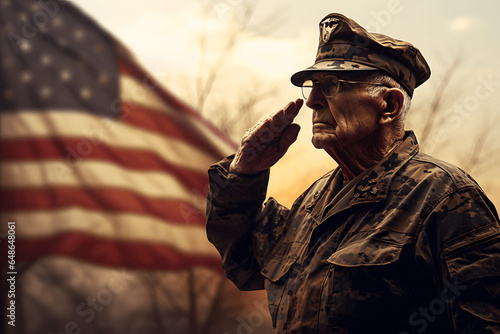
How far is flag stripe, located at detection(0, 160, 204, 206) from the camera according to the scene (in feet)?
8.82

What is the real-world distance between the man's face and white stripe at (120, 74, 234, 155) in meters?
1.58

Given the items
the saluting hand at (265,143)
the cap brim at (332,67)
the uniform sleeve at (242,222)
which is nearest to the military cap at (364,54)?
the cap brim at (332,67)

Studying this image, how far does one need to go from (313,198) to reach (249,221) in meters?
0.20

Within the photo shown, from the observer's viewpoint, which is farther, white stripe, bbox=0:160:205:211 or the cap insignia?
white stripe, bbox=0:160:205:211

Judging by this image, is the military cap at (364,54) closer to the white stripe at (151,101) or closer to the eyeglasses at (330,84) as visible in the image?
the eyeglasses at (330,84)

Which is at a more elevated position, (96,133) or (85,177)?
(96,133)

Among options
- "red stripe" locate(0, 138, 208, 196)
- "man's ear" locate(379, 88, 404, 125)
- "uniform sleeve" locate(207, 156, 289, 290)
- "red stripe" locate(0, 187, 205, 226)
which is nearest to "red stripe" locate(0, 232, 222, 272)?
"red stripe" locate(0, 187, 205, 226)

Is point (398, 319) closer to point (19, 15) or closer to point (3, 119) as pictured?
point (3, 119)

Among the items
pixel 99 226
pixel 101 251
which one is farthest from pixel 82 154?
pixel 101 251

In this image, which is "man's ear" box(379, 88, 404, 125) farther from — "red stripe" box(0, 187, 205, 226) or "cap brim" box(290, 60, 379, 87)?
"red stripe" box(0, 187, 205, 226)

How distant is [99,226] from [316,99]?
5.58 ft

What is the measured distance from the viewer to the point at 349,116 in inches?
51.1

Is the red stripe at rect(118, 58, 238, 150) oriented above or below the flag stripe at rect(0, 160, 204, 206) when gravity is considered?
above

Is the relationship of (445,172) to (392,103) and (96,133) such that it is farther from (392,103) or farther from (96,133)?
(96,133)
